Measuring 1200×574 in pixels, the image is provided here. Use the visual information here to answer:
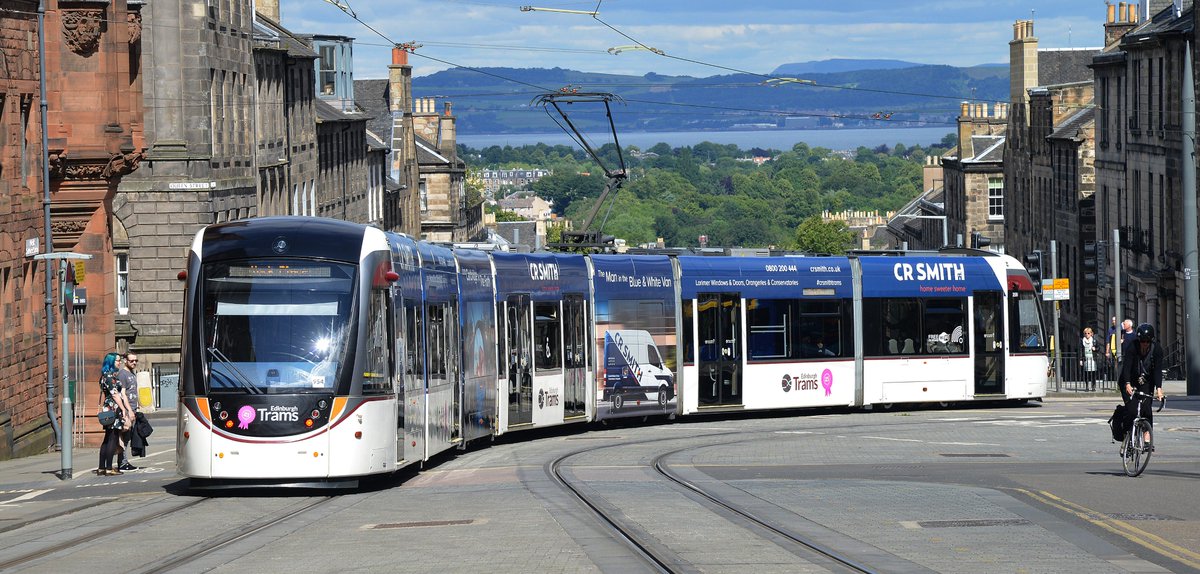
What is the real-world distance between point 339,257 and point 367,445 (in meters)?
2.23

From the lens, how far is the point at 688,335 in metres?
33.0

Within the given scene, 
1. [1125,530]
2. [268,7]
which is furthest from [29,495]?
[268,7]

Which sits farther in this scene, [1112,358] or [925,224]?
[925,224]

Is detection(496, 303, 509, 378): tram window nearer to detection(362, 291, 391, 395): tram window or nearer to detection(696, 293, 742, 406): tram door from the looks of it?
detection(696, 293, 742, 406): tram door

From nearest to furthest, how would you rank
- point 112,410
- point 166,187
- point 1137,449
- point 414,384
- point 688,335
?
→ point 1137,449 < point 414,384 < point 112,410 < point 688,335 < point 166,187

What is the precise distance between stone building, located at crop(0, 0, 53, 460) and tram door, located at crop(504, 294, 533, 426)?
7.33m

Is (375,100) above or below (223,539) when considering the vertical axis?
Result: above

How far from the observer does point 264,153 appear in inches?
2303

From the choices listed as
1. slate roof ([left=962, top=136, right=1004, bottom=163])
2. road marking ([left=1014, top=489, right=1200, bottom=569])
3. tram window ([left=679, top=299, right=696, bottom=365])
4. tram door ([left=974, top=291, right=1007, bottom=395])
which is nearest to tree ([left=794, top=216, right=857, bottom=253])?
slate roof ([left=962, top=136, right=1004, bottom=163])

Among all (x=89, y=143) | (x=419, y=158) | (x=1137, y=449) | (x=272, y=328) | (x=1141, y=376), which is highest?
(x=419, y=158)

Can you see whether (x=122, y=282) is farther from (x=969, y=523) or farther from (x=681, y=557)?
(x=681, y=557)

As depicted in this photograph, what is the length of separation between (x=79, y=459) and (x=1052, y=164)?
5628cm

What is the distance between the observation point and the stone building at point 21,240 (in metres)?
28.0

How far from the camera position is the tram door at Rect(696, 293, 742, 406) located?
33.2 metres
